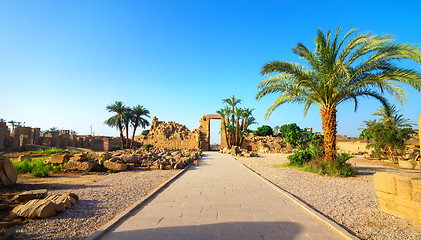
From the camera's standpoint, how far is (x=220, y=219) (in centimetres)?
375

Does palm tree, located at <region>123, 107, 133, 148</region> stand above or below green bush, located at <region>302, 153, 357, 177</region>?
above

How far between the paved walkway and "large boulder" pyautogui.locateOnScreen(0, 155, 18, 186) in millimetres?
4928

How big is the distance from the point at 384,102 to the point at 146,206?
1191 cm

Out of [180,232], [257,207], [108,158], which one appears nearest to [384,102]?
[257,207]

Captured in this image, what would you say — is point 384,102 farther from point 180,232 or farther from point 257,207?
point 180,232

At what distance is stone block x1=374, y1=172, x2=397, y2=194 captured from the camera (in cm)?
410

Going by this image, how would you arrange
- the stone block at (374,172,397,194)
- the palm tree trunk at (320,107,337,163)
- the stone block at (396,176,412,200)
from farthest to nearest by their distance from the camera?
the palm tree trunk at (320,107,337,163) < the stone block at (374,172,397,194) < the stone block at (396,176,412,200)

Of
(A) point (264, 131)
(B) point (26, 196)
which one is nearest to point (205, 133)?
(A) point (264, 131)

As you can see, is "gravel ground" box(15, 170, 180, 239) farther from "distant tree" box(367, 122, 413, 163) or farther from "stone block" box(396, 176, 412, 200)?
"distant tree" box(367, 122, 413, 163)

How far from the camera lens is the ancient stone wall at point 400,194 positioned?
3713 mm

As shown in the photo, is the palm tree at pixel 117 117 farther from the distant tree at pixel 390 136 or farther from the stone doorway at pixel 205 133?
the distant tree at pixel 390 136

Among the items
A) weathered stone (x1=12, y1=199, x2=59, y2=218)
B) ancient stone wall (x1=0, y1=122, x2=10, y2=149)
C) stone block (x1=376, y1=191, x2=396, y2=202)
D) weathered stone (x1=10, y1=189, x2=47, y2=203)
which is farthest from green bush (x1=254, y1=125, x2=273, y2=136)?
weathered stone (x1=12, y1=199, x2=59, y2=218)

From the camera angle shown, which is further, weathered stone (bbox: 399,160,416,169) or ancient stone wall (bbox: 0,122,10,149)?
ancient stone wall (bbox: 0,122,10,149)

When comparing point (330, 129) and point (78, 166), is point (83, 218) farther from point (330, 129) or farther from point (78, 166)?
point (330, 129)
